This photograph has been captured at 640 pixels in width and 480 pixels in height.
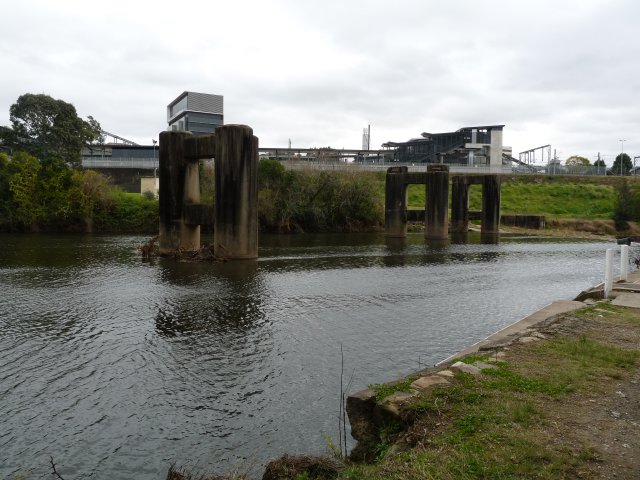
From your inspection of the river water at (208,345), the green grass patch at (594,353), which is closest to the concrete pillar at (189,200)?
the river water at (208,345)

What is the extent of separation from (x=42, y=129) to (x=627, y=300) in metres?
57.0

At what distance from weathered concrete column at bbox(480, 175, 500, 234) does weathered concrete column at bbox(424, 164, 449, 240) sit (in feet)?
23.3

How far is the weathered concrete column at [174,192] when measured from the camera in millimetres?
29469

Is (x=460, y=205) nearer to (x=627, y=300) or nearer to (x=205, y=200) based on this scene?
(x=205, y=200)

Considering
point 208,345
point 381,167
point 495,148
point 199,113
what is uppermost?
point 199,113

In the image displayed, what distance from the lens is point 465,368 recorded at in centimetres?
778

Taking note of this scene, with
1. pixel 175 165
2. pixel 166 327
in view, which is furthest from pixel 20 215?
pixel 166 327

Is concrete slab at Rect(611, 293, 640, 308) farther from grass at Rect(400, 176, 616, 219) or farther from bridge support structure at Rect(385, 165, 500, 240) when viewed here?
grass at Rect(400, 176, 616, 219)

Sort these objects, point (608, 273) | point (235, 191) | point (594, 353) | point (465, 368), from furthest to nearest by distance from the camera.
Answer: point (235, 191)
point (608, 273)
point (594, 353)
point (465, 368)

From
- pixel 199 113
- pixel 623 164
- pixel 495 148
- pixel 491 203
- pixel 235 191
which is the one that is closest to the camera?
pixel 235 191

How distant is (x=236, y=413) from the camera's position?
8.41 meters

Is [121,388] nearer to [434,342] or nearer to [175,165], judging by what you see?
[434,342]

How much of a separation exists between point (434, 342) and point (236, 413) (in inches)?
219

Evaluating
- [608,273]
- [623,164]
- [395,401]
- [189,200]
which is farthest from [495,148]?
[395,401]
